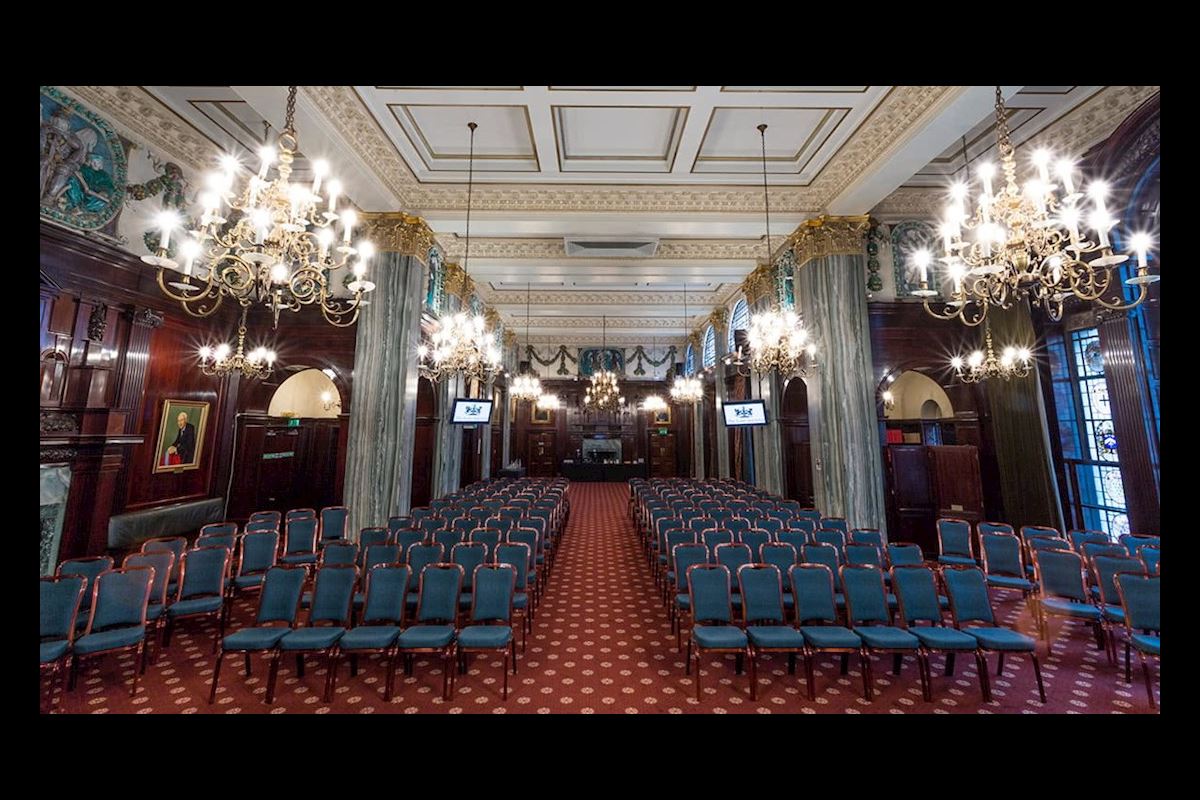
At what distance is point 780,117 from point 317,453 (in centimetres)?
1000

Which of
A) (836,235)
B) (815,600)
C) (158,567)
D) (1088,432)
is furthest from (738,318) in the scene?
(158,567)

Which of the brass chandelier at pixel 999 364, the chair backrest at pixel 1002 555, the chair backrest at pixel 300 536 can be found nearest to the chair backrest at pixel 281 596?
the chair backrest at pixel 300 536

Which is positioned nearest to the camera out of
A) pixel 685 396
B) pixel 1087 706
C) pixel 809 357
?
pixel 1087 706

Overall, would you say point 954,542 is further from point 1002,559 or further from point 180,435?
point 180,435

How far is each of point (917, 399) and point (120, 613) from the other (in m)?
13.9

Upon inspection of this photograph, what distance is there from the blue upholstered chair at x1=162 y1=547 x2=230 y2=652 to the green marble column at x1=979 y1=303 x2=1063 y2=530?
9.48 metres

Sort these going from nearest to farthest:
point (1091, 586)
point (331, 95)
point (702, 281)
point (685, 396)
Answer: point (1091, 586), point (331, 95), point (702, 281), point (685, 396)

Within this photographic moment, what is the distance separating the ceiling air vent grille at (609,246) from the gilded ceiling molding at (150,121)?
5.11m

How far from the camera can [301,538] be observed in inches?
217

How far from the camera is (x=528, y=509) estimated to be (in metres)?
6.59

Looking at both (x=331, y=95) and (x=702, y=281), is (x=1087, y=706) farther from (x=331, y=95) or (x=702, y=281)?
(x=702, y=281)

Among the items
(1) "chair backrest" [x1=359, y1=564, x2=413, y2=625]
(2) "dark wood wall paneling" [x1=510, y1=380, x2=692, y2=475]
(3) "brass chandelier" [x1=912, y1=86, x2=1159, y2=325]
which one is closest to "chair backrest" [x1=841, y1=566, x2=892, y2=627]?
(3) "brass chandelier" [x1=912, y1=86, x2=1159, y2=325]

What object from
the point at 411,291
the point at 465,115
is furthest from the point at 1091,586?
the point at 411,291

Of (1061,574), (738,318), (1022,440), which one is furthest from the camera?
(738,318)
